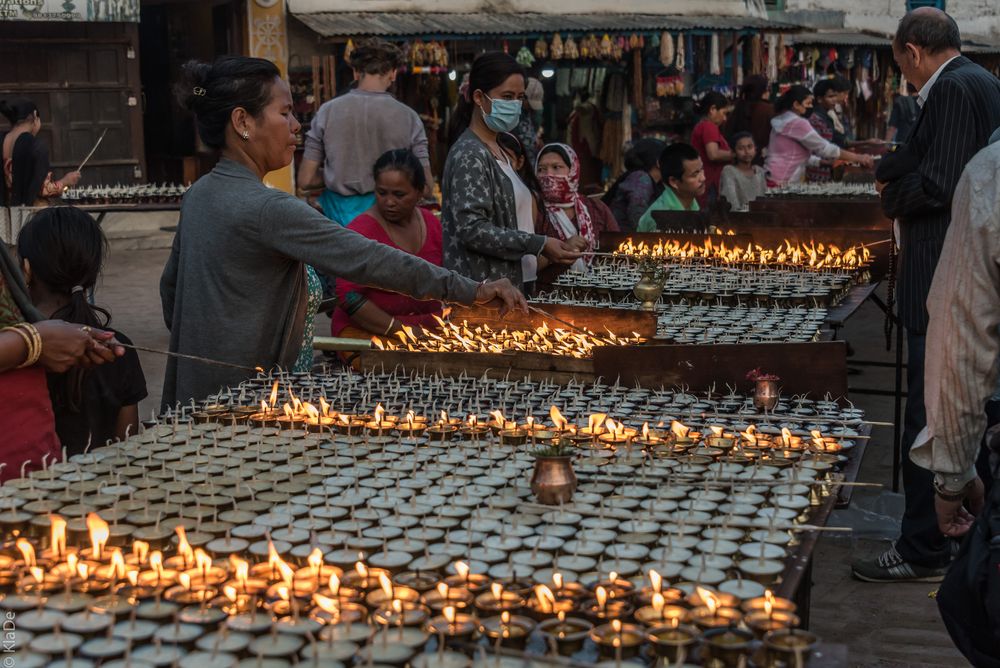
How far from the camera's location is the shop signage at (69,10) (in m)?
12.0

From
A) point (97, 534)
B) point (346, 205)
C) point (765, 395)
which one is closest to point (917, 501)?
point (765, 395)

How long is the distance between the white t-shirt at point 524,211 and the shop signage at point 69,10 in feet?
28.4

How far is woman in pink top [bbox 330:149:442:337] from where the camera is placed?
492cm

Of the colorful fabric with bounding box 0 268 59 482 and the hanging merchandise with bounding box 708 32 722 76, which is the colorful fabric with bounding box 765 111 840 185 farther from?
the colorful fabric with bounding box 0 268 59 482

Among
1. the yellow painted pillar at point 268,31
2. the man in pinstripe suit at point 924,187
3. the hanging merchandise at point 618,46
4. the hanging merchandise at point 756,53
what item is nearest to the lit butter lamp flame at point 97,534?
the man in pinstripe suit at point 924,187

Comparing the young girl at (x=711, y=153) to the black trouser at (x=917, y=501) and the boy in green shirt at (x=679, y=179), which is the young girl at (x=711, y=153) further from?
the black trouser at (x=917, y=501)

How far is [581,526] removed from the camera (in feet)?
7.40

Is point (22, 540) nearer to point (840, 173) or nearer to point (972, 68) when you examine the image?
point (972, 68)

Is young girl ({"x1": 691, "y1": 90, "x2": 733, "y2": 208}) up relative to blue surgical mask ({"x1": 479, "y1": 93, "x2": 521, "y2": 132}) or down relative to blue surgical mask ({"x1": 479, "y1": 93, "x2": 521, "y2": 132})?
down

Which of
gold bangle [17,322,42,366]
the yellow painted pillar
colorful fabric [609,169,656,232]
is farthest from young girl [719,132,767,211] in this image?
gold bangle [17,322,42,366]

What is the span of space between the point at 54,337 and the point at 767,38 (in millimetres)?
16893

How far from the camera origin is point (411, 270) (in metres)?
3.40

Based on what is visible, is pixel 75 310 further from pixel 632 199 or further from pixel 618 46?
pixel 618 46

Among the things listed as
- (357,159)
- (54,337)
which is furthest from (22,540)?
(357,159)
